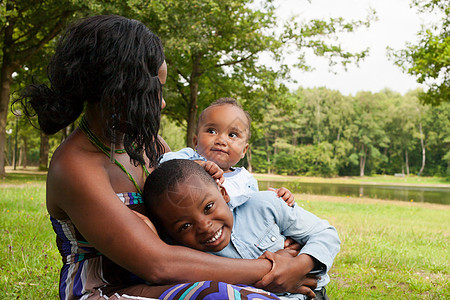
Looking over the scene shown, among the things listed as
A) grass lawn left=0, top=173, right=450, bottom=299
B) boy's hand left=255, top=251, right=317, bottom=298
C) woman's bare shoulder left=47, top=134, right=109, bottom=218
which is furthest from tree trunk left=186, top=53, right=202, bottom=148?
woman's bare shoulder left=47, top=134, right=109, bottom=218

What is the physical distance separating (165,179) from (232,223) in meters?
0.40

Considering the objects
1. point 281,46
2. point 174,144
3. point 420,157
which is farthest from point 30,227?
point 420,157

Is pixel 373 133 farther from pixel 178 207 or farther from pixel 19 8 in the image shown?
pixel 178 207

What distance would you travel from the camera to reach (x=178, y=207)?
6.09 feet

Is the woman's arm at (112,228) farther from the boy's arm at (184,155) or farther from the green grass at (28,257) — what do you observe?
the green grass at (28,257)

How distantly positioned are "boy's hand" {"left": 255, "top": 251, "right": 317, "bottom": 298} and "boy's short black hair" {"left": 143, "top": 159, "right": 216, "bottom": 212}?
50 centimetres

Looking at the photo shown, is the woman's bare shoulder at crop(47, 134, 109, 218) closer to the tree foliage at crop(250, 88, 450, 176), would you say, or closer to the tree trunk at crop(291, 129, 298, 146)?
the tree foliage at crop(250, 88, 450, 176)

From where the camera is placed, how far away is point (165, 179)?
74.7 inches

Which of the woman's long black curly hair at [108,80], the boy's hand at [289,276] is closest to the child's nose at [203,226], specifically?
the boy's hand at [289,276]

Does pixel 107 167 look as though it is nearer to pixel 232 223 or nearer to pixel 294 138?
pixel 232 223

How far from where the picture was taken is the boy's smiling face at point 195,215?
1860 mm

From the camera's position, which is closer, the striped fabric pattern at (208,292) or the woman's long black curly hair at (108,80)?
the striped fabric pattern at (208,292)

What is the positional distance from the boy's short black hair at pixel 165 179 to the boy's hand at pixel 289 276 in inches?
19.6

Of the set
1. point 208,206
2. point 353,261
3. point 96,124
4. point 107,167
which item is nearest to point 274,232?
point 208,206
